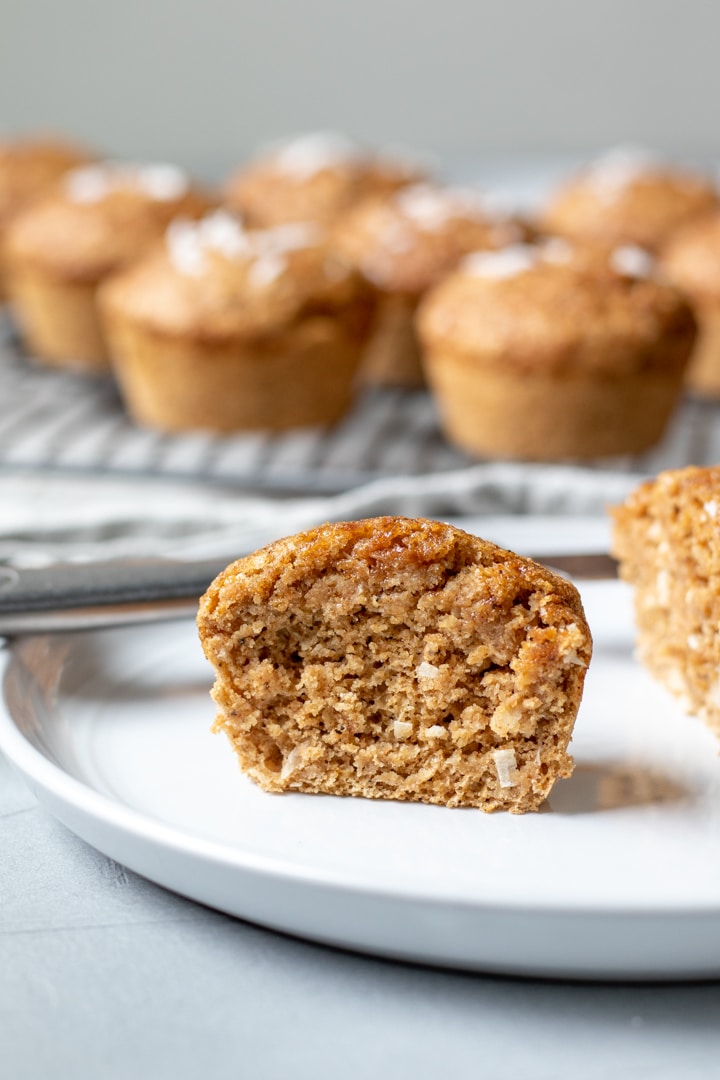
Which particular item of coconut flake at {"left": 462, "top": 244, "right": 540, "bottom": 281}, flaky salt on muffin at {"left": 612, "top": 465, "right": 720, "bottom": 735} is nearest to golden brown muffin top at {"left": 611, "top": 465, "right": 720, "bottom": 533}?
flaky salt on muffin at {"left": 612, "top": 465, "right": 720, "bottom": 735}

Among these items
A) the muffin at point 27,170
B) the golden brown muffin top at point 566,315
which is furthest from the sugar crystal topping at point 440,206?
the muffin at point 27,170

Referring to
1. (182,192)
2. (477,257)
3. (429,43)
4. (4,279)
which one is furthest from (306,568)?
(429,43)

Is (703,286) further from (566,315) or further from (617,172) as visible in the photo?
(617,172)

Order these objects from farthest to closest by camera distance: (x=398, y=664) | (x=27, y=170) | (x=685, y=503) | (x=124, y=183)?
(x=27, y=170), (x=124, y=183), (x=685, y=503), (x=398, y=664)

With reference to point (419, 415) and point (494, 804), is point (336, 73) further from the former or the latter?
point (494, 804)

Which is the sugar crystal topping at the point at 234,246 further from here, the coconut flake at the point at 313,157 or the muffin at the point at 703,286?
the coconut flake at the point at 313,157

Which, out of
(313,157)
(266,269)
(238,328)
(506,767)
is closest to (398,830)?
(506,767)
